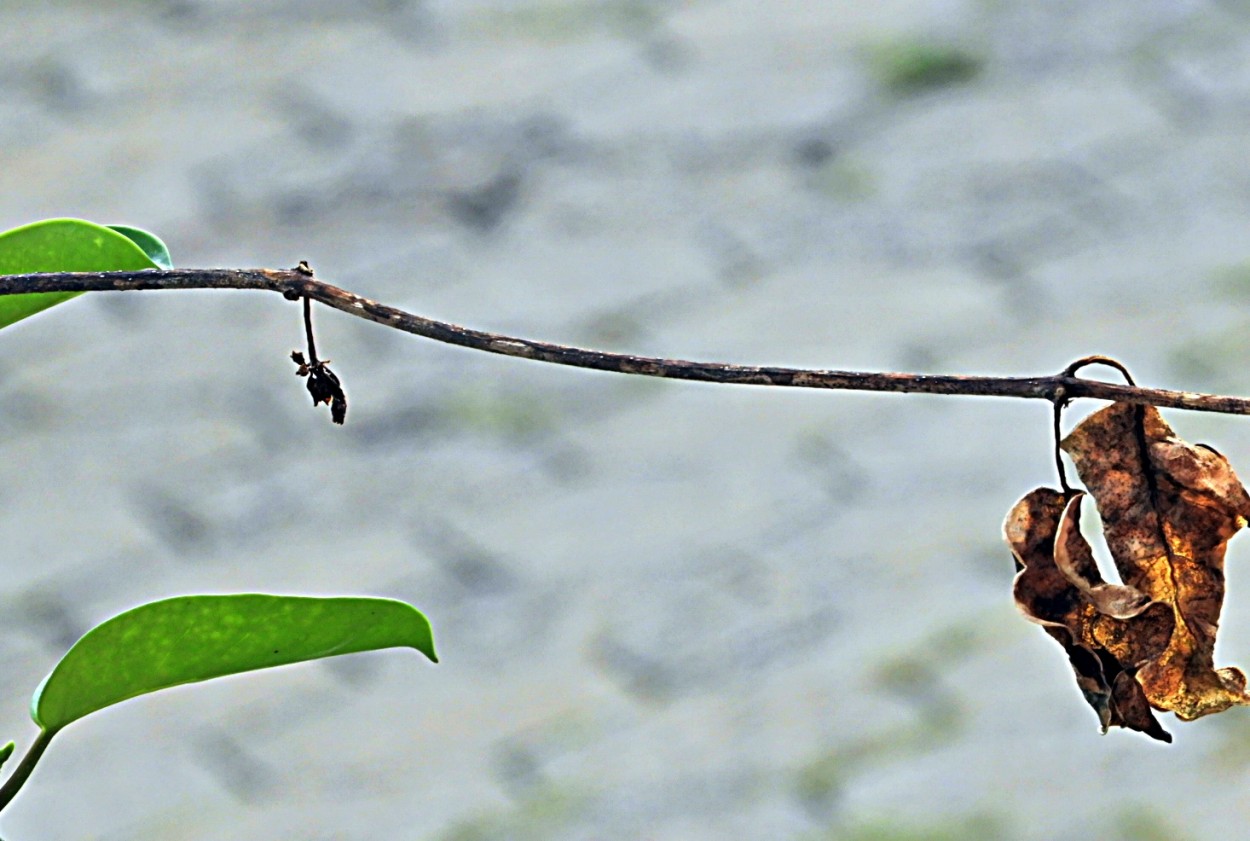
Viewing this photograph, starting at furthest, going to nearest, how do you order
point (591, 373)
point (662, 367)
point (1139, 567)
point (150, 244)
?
point (591, 373), point (150, 244), point (1139, 567), point (662, 367)

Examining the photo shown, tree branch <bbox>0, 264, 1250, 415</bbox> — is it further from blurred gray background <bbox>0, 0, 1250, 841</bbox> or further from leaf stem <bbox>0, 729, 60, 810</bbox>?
blurred gray background <bbox>0, 0, 1250, 841</bbox>

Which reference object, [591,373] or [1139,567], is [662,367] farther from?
[591,373]

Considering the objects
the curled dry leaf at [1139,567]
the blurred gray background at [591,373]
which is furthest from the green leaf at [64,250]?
the blurred gray background at [591,373]

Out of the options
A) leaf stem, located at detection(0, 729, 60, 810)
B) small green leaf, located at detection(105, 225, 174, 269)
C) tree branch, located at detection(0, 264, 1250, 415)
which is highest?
small green leaf, located at detection(105, 225, 174, 269)

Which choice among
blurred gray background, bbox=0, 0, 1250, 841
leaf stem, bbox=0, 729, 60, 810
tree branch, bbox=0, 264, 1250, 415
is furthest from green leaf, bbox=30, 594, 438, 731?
blurred gray background, bbox=0, 0, 1250, 841

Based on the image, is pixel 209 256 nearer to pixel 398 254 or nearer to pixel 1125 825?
pixel 398 254

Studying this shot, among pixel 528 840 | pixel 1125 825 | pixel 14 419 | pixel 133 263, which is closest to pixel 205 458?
pixel 14 419

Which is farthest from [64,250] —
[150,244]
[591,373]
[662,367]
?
[591,373]

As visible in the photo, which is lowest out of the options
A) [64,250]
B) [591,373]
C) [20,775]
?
[20,775]

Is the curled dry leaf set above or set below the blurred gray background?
below
